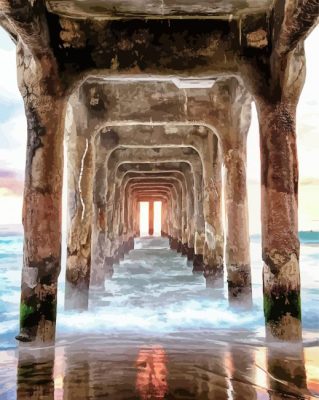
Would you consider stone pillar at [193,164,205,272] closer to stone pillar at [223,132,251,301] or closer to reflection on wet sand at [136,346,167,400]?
stone pillar at [223,132,251,301]

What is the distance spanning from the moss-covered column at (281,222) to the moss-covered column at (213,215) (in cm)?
452

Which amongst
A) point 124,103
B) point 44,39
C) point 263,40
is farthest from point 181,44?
point 124,103

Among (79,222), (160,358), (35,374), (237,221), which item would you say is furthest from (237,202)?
(35,374)

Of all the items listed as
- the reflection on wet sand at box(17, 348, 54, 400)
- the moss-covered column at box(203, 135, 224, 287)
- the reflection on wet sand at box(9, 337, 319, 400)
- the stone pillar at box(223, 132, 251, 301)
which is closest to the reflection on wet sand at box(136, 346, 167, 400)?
the reflection on wet sand at box(9, 337, 319, 400)

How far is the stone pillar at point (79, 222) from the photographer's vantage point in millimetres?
6977

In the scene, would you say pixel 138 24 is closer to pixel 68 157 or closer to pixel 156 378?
pixel 68 157

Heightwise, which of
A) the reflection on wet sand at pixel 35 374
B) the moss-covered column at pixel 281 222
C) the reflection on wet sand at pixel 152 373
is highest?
the moss-covered column at pixel 281 222

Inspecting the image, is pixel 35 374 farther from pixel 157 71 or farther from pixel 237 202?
pixel 237 202

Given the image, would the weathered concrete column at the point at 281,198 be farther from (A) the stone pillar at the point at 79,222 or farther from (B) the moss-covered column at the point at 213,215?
(B) the moss-covered column at the point at 213,215

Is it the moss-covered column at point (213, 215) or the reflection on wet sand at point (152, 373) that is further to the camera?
the moss-covered column at point (213, 215)

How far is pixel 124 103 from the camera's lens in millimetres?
7488

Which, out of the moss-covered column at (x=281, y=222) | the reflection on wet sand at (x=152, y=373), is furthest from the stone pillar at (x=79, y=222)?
the moss-covered column at (x=281, y=222)

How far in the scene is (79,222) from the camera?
23.0 ft

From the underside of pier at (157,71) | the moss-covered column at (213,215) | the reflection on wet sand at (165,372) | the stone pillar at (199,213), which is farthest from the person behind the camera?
the stone pillar at (199,213)
